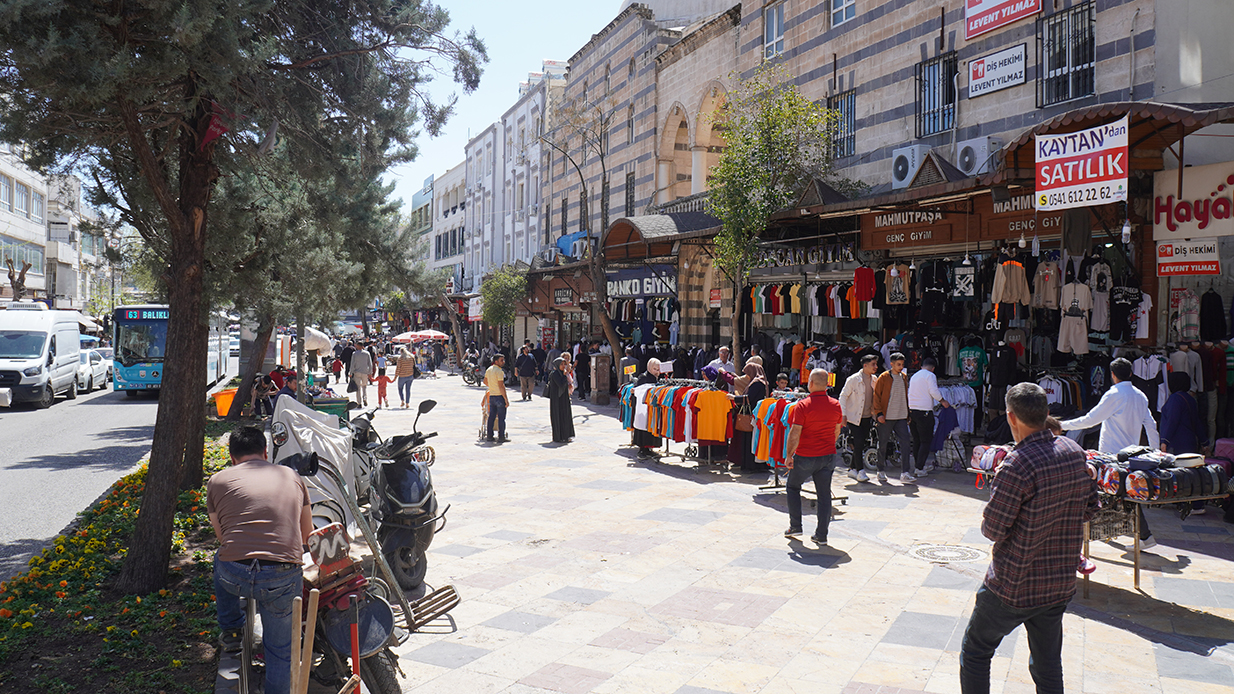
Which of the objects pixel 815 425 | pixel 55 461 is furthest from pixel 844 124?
pixel 55 461

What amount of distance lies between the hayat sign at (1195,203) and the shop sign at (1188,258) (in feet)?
0.41

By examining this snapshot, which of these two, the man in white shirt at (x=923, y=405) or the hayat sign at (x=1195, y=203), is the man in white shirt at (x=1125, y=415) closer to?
the hayat sign at (x=1195, y=203)

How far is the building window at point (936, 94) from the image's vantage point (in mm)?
15227

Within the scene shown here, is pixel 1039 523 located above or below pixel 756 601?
above

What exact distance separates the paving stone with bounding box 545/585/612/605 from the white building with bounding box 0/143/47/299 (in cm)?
4408

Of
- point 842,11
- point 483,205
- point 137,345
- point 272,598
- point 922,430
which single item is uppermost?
point 483,205

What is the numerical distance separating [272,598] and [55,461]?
12266mm

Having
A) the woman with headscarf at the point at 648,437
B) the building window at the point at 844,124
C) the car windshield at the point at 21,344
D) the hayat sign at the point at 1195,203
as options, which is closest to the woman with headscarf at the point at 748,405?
the woman with headscarf at the point at 648,437

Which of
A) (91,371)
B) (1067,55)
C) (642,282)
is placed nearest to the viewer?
(1067,55)

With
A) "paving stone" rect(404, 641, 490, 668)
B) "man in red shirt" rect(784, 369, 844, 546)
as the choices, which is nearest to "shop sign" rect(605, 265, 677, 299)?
"man in red shirt" rect(784, 369, 844, 546)

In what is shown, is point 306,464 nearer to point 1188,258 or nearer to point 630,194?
point 1188,258

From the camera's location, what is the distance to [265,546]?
13.8ft

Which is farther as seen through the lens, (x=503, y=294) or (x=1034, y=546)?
(x=503, y=294)

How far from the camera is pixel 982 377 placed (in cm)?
1375
